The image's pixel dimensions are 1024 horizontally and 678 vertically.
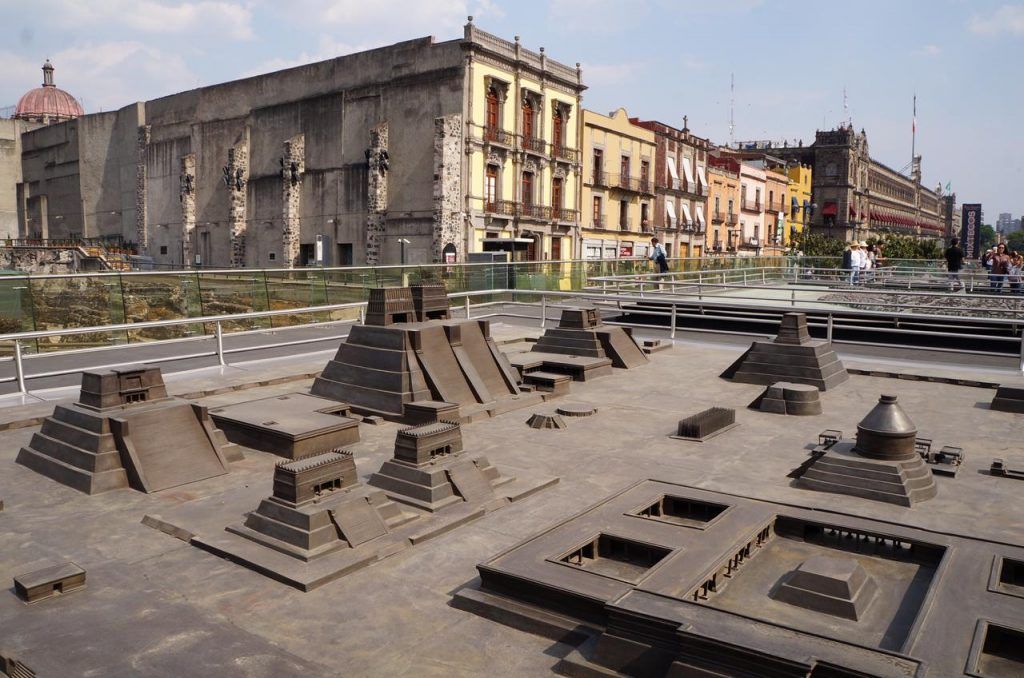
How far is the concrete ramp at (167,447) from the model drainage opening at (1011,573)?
289 inches

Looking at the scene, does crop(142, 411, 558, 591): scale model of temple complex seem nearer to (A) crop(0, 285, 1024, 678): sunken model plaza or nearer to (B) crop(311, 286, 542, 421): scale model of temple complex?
(A) crop(0, 285, 1024, 678): sunken model plaza

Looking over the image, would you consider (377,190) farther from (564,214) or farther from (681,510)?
(681,510)

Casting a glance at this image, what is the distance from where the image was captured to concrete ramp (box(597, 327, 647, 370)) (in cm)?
1520

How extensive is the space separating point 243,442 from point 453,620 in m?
5.15

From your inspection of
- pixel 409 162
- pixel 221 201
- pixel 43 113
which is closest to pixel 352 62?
pixel 409 162

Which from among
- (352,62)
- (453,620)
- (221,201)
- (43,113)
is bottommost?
(453,620)

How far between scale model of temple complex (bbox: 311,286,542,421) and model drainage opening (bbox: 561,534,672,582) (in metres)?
4.73

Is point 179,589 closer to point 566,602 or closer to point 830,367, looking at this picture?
point 566,602

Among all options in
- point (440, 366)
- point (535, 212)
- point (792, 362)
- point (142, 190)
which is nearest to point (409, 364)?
point (440, 366)

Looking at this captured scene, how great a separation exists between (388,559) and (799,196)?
83.8 m

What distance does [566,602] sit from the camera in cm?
527

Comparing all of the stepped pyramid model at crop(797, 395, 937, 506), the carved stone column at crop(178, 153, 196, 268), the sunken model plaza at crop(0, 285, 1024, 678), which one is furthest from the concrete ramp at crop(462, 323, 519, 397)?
the carved stone column at crop(178, 153, 196, 268)

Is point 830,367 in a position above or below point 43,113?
below

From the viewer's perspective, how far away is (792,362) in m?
13.7
